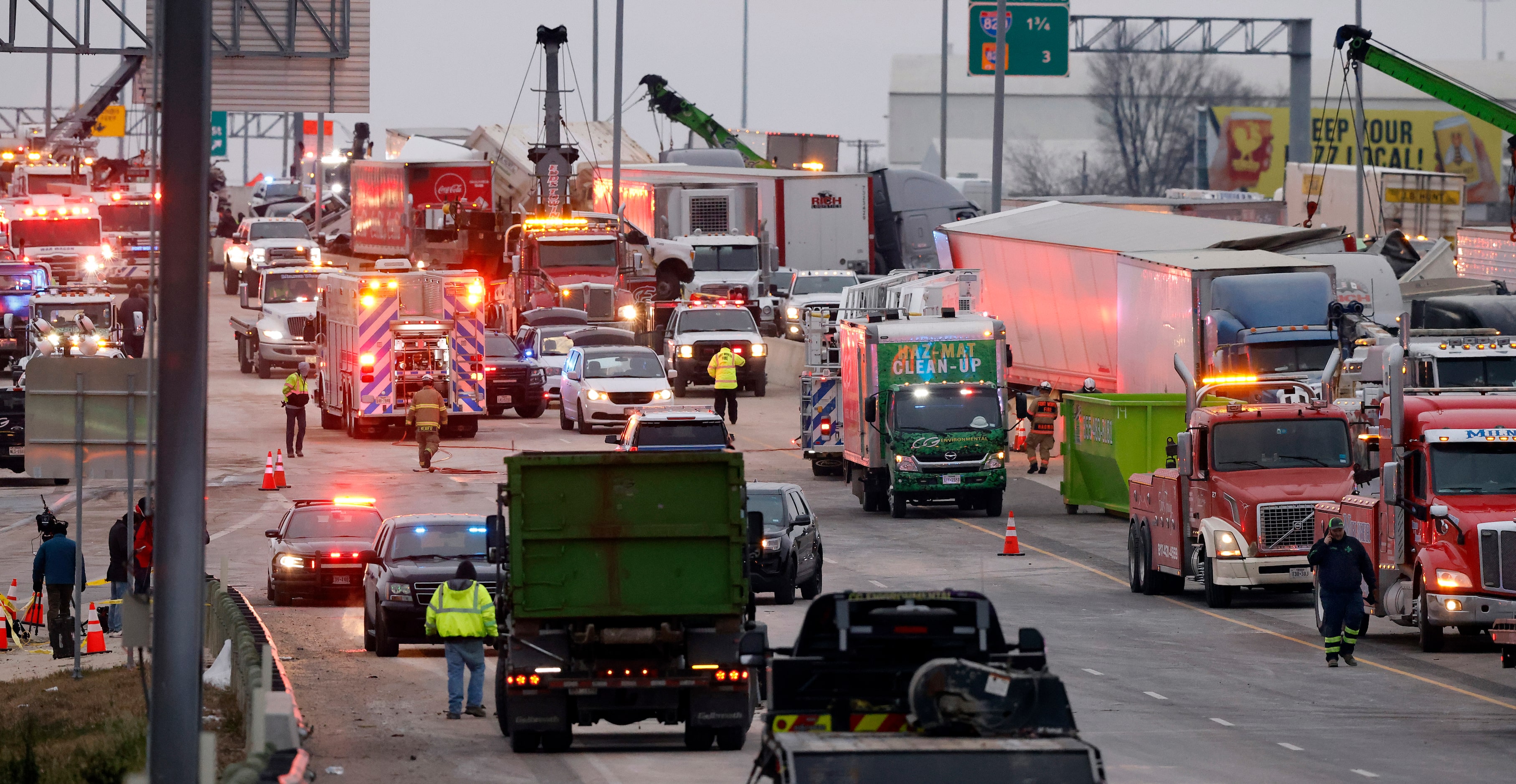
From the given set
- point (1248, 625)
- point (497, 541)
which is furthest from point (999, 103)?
point (497, 541)

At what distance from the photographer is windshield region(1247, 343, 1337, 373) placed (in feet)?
112

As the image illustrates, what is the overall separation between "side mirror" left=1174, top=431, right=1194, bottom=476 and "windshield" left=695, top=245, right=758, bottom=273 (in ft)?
117

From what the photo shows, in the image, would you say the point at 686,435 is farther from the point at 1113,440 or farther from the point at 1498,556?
the point at 1498,556

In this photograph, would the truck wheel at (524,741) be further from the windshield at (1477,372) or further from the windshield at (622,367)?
the windshield at (622,367)

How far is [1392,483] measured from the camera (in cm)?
2200

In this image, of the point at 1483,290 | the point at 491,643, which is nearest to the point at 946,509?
the point at 1483,290

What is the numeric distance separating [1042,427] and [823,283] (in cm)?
2197

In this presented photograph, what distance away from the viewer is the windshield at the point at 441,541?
21812mm

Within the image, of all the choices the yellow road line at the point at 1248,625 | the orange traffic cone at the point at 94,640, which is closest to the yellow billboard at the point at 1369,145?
the yellow road line at the point at 1248,625

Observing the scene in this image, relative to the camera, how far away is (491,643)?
18.6m

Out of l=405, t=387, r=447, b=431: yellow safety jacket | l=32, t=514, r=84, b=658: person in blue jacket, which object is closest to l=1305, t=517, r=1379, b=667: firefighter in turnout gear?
l=32, t=514, r=84, b=658: person in blue jacket

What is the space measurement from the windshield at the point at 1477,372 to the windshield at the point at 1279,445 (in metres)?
3.45

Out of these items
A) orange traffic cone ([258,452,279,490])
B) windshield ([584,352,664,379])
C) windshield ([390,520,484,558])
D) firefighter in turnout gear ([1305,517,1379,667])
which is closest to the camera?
firefighter in turnout gear ([1305,517,1379,667])

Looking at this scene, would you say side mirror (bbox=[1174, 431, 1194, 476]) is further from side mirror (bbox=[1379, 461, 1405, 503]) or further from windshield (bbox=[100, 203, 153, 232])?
windshield (bbox=[100, 203, 153, 232])
